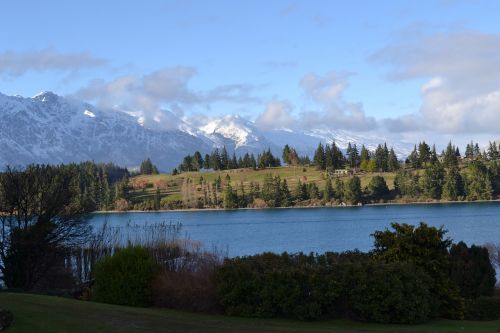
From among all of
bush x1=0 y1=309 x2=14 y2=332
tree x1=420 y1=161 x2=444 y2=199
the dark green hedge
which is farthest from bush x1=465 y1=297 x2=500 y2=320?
tree x1=420 y1=161 x2=444 y2=199

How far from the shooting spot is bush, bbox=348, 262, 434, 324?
20.2 meters

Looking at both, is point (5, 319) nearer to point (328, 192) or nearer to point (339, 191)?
point (328, 192)

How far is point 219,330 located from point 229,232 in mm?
80629

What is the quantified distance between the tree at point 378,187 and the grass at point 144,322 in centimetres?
16344

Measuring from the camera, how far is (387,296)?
20312mm

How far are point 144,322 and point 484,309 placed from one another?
40.8 ft

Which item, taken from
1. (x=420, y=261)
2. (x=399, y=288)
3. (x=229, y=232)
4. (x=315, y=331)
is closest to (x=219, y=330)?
(x=315, y=331)

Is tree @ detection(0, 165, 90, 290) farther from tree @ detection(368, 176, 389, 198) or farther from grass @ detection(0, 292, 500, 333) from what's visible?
tree @ detection(368, 176, 389, 198)

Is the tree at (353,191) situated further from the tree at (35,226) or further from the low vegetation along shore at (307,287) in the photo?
the low vegetation along shore at (307,287)

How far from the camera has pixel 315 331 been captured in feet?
58.5

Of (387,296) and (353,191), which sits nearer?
(387,296)

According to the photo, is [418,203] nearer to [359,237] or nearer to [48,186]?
[359,237]

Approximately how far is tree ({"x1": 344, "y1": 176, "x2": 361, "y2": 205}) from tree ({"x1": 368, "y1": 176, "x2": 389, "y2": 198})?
3.80 metres

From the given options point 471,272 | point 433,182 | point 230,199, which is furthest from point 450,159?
point 471,272
